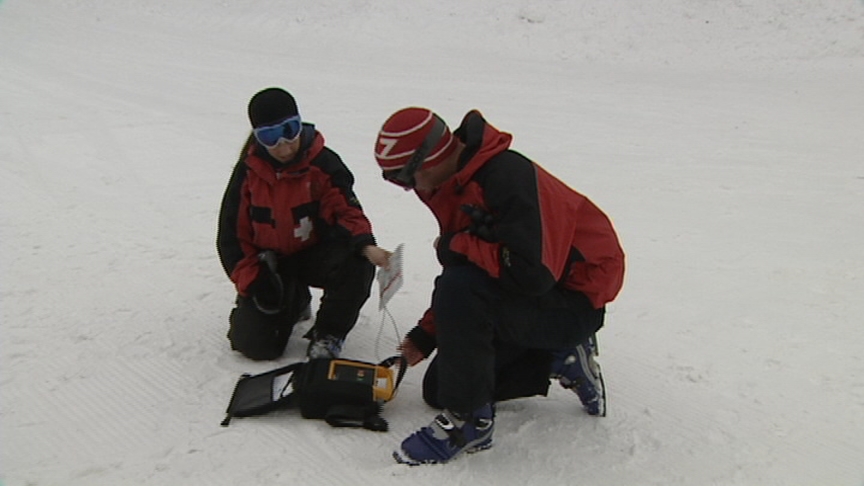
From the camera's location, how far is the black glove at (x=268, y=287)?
3.11m

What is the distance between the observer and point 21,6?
12828 millimetres

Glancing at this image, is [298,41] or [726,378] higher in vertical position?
[298,41]

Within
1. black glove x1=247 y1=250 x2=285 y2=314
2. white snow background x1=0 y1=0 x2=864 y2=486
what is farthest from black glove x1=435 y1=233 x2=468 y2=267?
black glove x1=247 y1=250 x2=285 y2=314

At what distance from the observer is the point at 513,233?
7.42 ft

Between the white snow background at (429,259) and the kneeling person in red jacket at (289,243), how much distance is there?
194 millimetres

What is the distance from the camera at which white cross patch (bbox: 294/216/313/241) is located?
3198mm

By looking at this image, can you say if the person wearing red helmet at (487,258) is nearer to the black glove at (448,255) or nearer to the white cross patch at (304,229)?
the black glove at (448,255)

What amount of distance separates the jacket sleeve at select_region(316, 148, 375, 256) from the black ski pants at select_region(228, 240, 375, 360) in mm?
71

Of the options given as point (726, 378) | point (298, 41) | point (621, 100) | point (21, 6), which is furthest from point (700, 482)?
point (21, 6)

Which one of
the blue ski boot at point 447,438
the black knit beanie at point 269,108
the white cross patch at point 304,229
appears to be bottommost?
the blue ski boot at point 447,438

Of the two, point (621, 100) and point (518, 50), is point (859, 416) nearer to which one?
point (621, 100)

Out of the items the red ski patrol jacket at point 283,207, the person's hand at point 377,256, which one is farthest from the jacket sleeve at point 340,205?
the person's hand at point 377,256

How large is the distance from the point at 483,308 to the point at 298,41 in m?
10.4

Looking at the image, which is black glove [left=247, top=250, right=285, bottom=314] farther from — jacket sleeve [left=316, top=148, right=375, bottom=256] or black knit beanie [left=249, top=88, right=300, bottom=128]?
black knit beanie [left=249, top=88, right=300, bottom=128]
